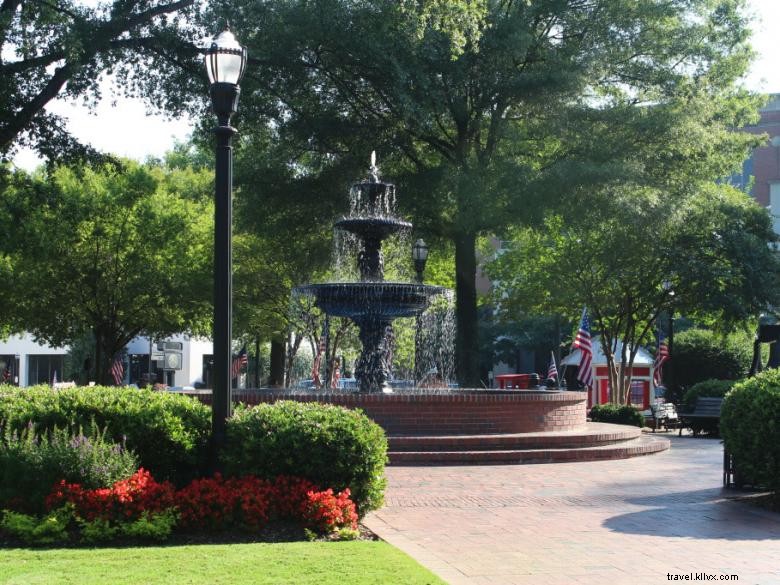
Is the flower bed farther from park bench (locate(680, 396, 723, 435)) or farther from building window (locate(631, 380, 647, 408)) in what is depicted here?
building window (locate(631, 380, 647, 408))

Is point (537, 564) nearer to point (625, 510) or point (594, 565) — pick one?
point (594, 565)

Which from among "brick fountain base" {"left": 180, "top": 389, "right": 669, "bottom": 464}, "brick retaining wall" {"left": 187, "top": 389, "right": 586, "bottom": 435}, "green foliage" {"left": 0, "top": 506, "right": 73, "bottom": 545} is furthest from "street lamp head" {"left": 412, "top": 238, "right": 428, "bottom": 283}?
Result: "green foliage" {"left": 0, "top": 506, "right": 73, "bottom": 545}

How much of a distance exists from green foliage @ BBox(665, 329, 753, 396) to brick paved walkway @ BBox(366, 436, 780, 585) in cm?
2998

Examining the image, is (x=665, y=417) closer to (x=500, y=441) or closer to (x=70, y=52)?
(x=500, y=441)

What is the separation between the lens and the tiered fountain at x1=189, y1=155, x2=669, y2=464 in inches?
630

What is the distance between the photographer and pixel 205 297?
35062mm

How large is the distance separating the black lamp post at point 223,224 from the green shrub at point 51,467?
109 cm

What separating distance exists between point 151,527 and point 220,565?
137 cm

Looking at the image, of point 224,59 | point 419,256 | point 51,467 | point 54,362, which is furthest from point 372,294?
point 54,362

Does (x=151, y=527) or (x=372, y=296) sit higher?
(x=372, y=296)

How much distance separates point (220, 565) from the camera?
7188 mm

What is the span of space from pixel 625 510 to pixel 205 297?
86.1 ft

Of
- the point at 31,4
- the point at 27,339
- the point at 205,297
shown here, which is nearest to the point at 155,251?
the point at 205,297

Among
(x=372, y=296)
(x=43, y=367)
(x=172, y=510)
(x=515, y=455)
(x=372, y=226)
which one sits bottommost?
(x=515, y=455)
